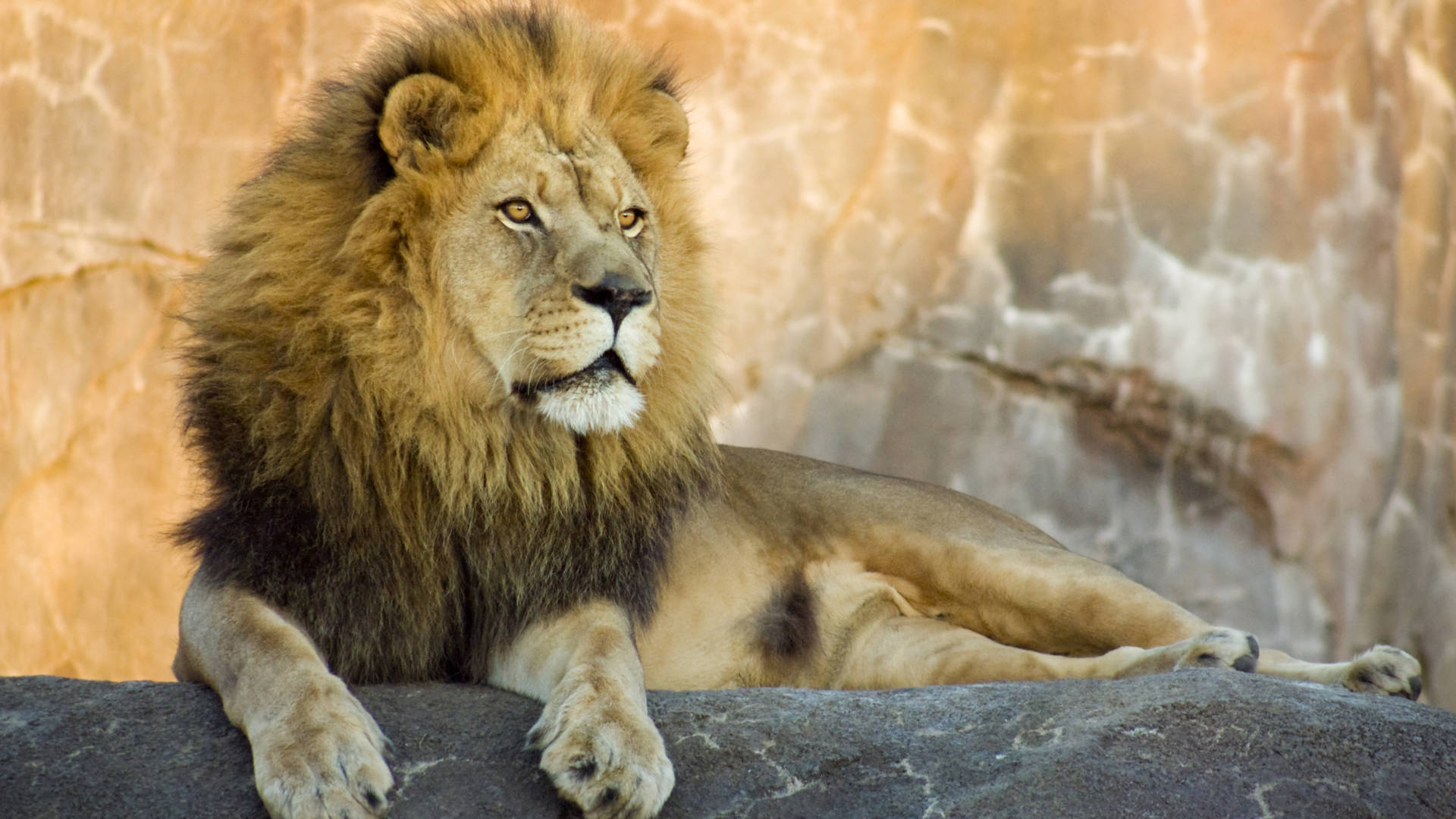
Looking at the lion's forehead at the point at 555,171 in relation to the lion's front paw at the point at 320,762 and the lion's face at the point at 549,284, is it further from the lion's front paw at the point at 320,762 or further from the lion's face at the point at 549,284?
the lion's front paw at the point at 320,762

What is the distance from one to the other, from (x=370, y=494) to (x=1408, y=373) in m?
5.21

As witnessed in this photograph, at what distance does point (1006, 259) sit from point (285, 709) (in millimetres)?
4225

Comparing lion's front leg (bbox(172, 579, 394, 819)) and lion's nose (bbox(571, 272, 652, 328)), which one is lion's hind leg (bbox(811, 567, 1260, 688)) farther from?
lion's front leg (bbox(172, 579, 394, 819))

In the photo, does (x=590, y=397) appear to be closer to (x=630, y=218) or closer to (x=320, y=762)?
(x=630, y=218)

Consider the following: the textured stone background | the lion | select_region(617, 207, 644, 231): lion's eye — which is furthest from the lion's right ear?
the textured stone background

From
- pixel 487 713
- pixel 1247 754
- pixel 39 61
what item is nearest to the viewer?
pixel 1247 754

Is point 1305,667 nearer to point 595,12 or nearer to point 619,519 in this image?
point 619,519

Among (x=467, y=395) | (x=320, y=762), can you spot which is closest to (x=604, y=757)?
(x=320, y=762)

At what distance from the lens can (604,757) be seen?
2.51 metres

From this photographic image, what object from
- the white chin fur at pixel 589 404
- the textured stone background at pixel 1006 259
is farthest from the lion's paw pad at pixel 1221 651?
the textured stone background at pixel 1006 259

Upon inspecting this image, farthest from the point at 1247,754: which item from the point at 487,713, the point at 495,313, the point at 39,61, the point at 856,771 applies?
the point at 39,61

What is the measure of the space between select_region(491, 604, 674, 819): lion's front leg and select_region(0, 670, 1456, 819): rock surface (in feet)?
0.27

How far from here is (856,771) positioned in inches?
→ 106

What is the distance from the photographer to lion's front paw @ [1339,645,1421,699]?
10.4 ft
